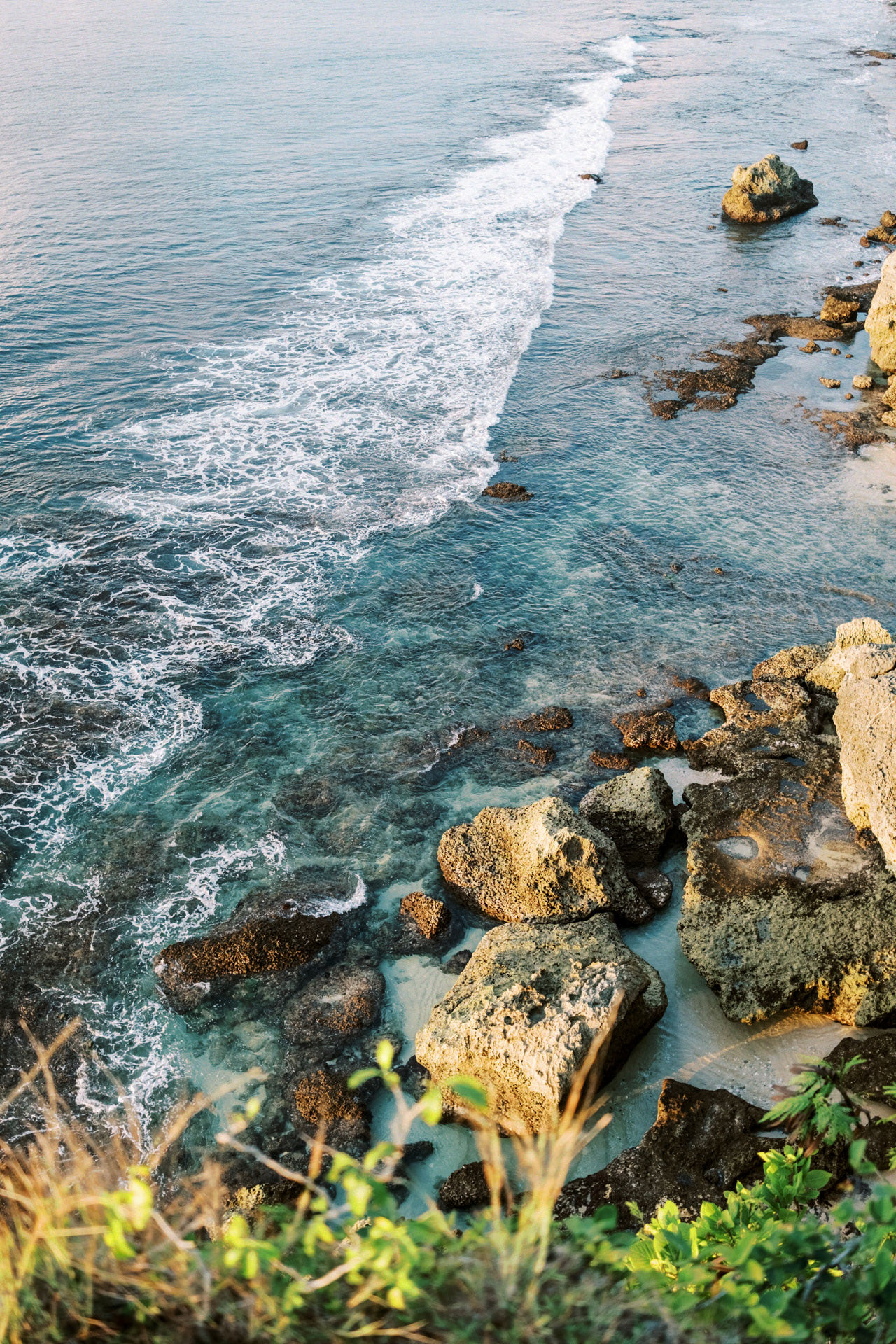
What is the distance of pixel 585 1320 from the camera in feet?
12.8

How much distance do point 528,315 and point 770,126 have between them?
27.4 m

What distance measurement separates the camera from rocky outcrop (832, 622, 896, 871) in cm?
1240

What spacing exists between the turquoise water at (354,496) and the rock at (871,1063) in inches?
44.6

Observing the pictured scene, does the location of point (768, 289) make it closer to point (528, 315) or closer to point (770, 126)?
point (528, 315)

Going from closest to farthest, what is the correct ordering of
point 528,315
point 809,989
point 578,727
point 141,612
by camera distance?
point 809,989, point 578,727, point 141,612, point 528,315

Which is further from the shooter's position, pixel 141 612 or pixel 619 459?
pixel 619 459

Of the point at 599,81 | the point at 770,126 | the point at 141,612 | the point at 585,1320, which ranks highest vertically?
the point at 599,81

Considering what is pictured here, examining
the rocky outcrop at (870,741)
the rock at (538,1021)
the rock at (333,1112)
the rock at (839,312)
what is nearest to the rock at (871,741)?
the rocky outcrop at (870,741)

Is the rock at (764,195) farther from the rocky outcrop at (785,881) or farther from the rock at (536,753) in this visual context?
the rock at (536,753)

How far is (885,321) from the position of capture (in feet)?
83.9

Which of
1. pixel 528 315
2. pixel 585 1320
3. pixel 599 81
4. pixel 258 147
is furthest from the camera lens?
pixel 599 81

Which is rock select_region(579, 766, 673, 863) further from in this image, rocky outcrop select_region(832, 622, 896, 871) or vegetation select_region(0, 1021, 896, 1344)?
vegetation select_region(0, 1021, 896, 1344)

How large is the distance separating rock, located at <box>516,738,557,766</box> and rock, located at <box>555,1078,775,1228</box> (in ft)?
20.1

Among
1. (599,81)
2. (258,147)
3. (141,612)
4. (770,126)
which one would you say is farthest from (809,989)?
(599,81)
